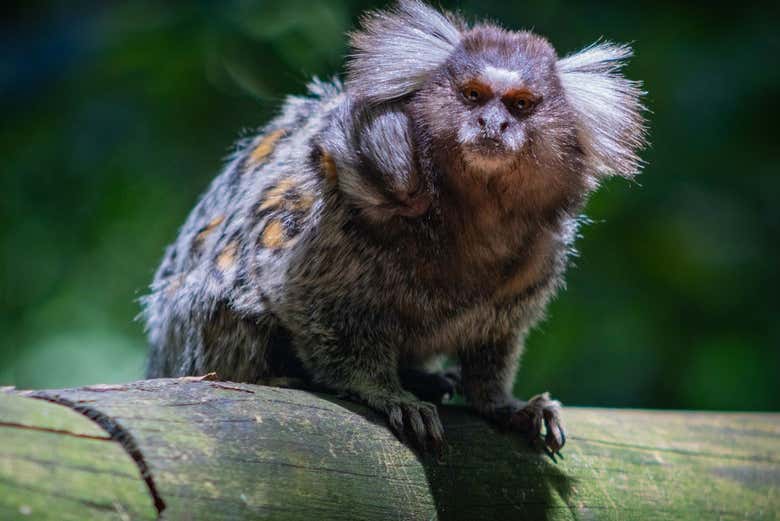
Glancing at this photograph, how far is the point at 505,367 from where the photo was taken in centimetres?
299

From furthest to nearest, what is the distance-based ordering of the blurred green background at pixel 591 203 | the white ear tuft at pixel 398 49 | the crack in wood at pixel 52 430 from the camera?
1. the blurred green background at pixel 591 203
2. the white ear tuft at pixel 398 49
3. the crack in wood at pixel 52 430

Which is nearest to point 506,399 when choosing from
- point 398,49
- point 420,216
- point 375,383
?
point 375,383

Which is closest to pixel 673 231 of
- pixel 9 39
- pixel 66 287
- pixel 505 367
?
pixel 505 367

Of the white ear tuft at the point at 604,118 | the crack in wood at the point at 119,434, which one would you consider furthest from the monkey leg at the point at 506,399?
the crack in wood at the point at 119,434

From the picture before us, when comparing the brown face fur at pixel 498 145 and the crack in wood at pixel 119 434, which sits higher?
the brown face fur at pixel 498 145

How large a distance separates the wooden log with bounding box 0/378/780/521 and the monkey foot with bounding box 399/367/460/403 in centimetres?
32

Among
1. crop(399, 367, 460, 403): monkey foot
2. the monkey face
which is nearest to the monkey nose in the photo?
the monkey face

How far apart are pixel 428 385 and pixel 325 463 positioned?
1103mm

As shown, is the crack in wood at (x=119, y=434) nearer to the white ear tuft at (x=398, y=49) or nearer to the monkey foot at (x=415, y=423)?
the monkey foot at (x=415, y=423)

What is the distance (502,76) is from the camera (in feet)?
8.26

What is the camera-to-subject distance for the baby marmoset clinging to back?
2.49m

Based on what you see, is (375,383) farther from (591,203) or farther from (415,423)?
(591,203)

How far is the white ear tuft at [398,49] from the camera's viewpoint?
257 centimetres

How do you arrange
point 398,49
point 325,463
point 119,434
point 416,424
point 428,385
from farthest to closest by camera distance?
point 428,385, point 398,49, point 416,424, point 325,463, point 119,434
